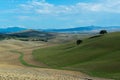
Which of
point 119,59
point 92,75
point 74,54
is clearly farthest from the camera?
point 74,54

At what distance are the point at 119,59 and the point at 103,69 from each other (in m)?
6.06

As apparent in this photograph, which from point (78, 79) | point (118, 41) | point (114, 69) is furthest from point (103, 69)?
point (118, 41)

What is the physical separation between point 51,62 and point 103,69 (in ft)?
67.2

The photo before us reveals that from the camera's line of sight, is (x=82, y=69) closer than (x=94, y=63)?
Yes

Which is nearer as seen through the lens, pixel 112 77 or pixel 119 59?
pixel 112 77

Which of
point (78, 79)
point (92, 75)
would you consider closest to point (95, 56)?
point (92, 75)

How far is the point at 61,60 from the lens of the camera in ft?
242

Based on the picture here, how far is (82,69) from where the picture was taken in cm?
5606

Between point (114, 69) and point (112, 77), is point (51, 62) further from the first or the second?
point (112, 77)

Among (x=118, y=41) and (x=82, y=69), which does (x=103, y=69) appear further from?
(x=118, y=41)

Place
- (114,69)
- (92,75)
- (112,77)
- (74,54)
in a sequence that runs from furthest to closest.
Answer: (74,54) → (114,69) → (92,75) → (112,77)

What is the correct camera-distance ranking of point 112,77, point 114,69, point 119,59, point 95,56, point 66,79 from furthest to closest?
1. point 95,56
2. point 119,59
3. point 114,69
4. point 112,77
5. point 66,79

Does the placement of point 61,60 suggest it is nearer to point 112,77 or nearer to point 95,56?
point 95,56

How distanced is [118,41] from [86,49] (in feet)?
27.3
